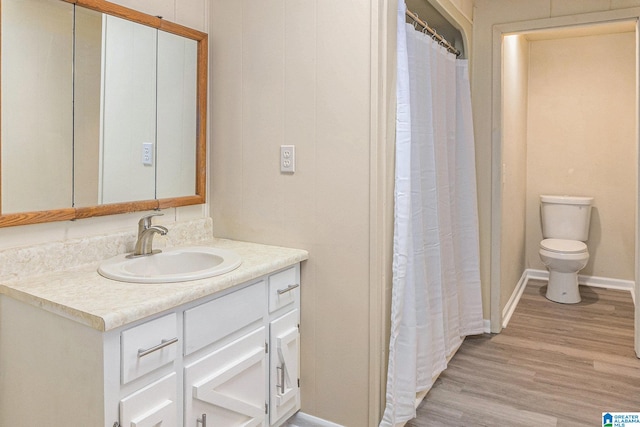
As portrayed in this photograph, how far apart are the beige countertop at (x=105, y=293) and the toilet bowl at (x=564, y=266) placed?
118 inches

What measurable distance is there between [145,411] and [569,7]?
312 cm

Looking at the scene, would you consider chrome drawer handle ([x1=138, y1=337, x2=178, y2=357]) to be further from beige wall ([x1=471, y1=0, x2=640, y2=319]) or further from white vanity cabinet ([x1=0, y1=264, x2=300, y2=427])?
beige wall ([x1=471, y1=0, x2=640, y2=319])

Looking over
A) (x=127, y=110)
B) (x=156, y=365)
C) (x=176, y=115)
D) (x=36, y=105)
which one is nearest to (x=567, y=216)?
(x=176, y=115)

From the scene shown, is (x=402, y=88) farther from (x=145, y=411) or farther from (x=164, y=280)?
(x=145, y=411)

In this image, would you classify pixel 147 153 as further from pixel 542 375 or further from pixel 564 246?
pixel 564 246

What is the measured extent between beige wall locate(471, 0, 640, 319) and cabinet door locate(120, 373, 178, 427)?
2.39 m

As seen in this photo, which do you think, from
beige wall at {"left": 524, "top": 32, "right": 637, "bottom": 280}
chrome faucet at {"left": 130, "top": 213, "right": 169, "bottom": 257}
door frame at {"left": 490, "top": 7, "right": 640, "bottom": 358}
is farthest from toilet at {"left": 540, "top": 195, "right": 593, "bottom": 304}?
chrome faucet at {"left": 130, "top": 213, "right": 169, "bottom": 257}

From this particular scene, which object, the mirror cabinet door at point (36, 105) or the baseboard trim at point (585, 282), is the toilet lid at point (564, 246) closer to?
the baseboard trim at point (585, 282)

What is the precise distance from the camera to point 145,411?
4.25ft

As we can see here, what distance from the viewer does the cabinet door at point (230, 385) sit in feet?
4.80

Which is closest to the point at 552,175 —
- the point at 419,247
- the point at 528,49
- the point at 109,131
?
the point at 528,49

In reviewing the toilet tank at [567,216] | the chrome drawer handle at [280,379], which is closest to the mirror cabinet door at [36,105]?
the chrome drawer handle at [280,379]

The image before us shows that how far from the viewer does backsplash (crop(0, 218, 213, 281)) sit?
148 cm

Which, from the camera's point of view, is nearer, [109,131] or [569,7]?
[109,131]
